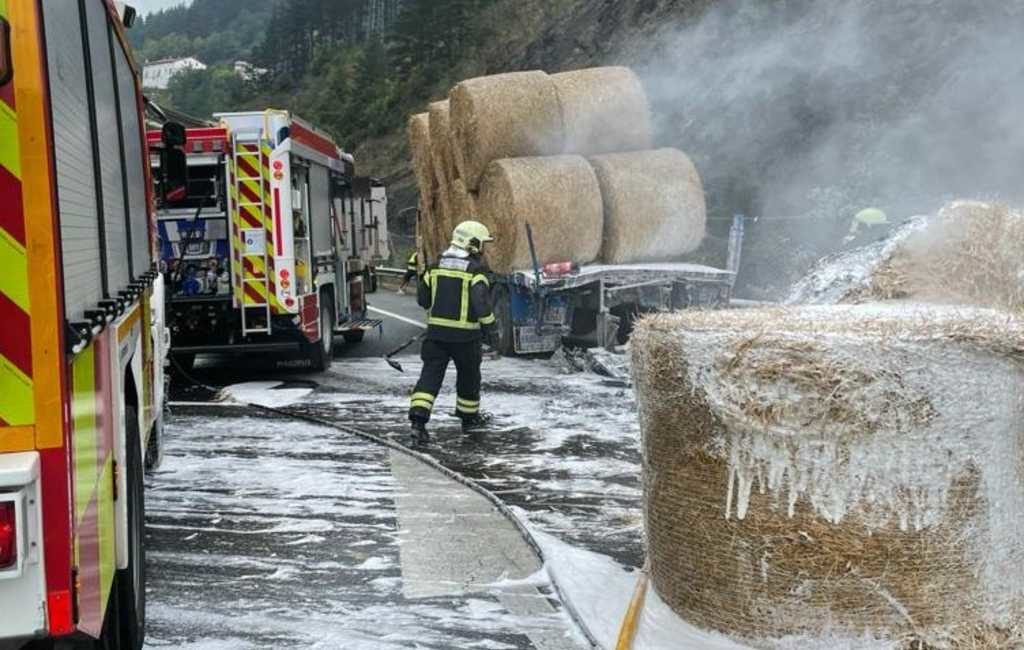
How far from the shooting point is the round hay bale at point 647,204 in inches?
521

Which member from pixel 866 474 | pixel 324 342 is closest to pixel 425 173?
pixel 324 342

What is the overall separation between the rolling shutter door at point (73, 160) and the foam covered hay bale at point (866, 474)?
195 centimetres

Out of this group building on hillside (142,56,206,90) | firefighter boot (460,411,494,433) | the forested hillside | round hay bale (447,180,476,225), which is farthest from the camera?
building on hillside (142,56,206,90)

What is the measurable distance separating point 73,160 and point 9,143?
0.55m

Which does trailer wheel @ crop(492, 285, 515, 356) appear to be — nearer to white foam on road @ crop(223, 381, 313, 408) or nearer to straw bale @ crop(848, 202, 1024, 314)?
white foam on road @ crop(223, 381, 313, 408)

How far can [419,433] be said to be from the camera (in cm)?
823

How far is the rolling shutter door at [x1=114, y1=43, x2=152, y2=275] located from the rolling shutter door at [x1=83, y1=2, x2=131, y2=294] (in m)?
0.34

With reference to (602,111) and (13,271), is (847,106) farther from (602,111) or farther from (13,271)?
(13,271)

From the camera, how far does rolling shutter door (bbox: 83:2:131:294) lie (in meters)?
3.84

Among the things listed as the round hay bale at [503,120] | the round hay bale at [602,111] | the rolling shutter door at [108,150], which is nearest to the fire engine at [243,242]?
the round hay bale at [503,120]

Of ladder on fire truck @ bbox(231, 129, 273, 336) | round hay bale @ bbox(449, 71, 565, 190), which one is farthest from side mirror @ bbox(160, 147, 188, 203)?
round hay bale @ bbox(449, 71, 565, 190)

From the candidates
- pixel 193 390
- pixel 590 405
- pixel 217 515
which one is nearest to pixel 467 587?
pixel 217 515

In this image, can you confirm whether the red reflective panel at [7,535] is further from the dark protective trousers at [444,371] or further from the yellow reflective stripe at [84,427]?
the dark protective trousers at [444,371]

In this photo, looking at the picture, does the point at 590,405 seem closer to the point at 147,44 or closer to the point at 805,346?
the point at 805,346
